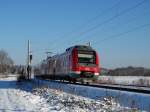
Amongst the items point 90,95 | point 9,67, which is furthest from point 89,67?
point 9,67

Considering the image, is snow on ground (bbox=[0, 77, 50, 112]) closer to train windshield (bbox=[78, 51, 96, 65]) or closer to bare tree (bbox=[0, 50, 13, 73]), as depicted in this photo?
train windshield (bbox=[78, 51, 96, 65])

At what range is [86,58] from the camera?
111 feet

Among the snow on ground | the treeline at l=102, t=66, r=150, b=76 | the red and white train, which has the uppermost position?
the treeline at l=102, t=66, r=150, b=76

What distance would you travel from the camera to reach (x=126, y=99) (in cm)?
1533

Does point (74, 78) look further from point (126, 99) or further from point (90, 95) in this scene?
point (126, 99)

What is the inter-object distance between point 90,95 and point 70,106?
162 inches

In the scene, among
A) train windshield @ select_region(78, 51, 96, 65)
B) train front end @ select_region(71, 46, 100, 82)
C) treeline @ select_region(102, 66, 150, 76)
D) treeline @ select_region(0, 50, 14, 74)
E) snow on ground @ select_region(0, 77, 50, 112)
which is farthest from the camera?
treeline @ select_region(0, 50, 14, 74)

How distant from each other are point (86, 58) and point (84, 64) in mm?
893

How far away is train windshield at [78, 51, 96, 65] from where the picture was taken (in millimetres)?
33566

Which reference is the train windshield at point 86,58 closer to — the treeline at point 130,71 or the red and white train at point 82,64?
the red and white train at point 82,64

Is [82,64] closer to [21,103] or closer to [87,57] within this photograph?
[87,57]

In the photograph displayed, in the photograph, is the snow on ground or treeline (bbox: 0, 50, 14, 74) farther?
treeline (bbox: 0, 50, 14, 74)

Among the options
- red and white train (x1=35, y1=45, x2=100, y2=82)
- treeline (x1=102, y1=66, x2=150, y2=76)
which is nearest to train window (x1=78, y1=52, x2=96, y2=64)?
red and white train (x1=35, y1=45, x2=100, y2=82)

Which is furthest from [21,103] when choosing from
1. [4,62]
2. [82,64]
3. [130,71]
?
[4,62]
